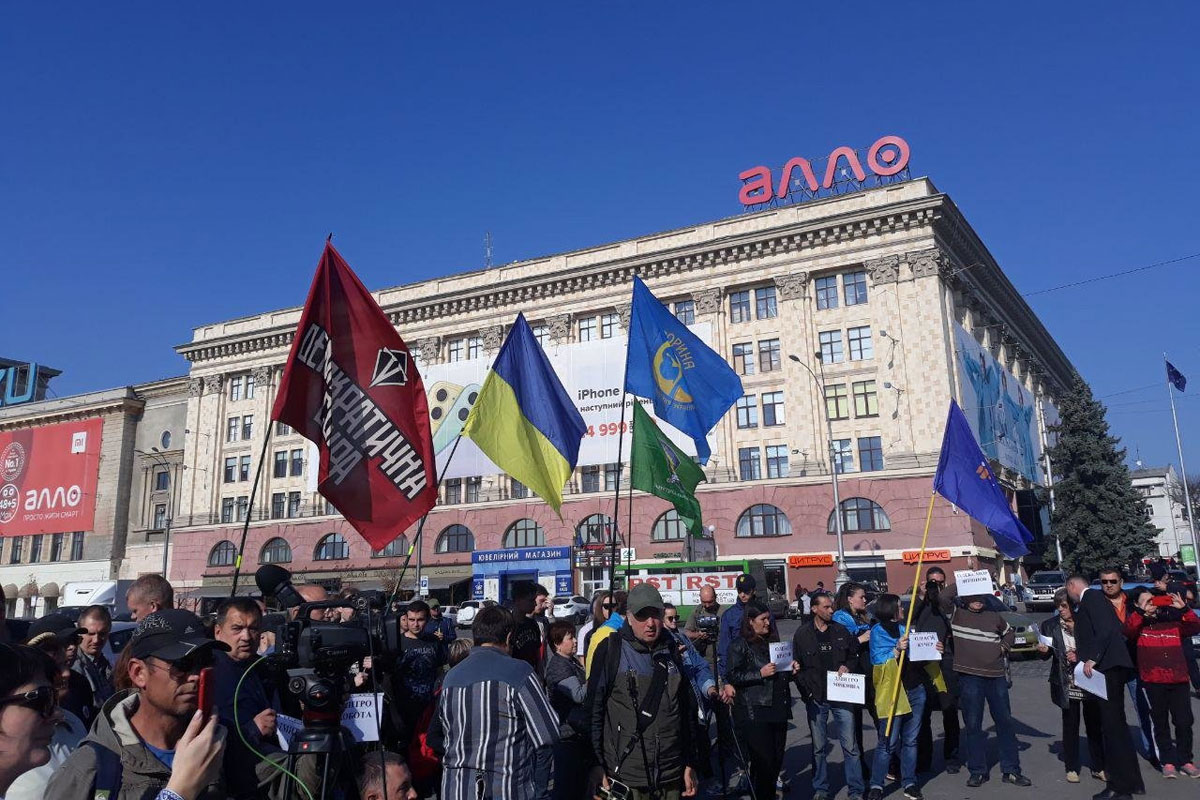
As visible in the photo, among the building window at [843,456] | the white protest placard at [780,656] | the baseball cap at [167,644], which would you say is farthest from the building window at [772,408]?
the baseball cap at [167,644]

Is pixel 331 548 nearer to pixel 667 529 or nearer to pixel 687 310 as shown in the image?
pixel 667 529

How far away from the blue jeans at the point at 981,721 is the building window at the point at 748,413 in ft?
114

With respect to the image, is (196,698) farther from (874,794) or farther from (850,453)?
(850,453)

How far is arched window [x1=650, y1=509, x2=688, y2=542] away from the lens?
142ft

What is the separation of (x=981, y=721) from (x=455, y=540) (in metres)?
42.2

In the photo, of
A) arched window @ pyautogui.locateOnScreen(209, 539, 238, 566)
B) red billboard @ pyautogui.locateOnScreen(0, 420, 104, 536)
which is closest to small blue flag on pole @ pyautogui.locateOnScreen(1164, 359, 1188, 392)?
arched window @ pyautogui.locateOnScreen(209, 539, 238, 566)

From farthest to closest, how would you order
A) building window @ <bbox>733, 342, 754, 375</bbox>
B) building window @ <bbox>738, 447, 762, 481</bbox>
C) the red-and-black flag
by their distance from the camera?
1. building window @ <bbox>733, 342, 754, 375</bbox>
2. building window @ <bbox>738, 447, 762, 481</bbox>
3. the red-and-black flag

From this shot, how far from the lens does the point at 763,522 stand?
41.8m

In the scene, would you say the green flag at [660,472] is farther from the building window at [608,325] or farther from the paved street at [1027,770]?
the building window at [608,325]

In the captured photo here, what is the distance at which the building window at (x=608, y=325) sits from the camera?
47.4m

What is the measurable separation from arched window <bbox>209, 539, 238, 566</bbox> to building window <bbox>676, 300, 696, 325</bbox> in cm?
3173

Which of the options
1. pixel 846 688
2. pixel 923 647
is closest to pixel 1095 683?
pixel 923 647

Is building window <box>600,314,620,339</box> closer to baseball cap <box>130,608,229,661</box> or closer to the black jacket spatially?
the black jacket

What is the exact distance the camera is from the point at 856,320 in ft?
139
